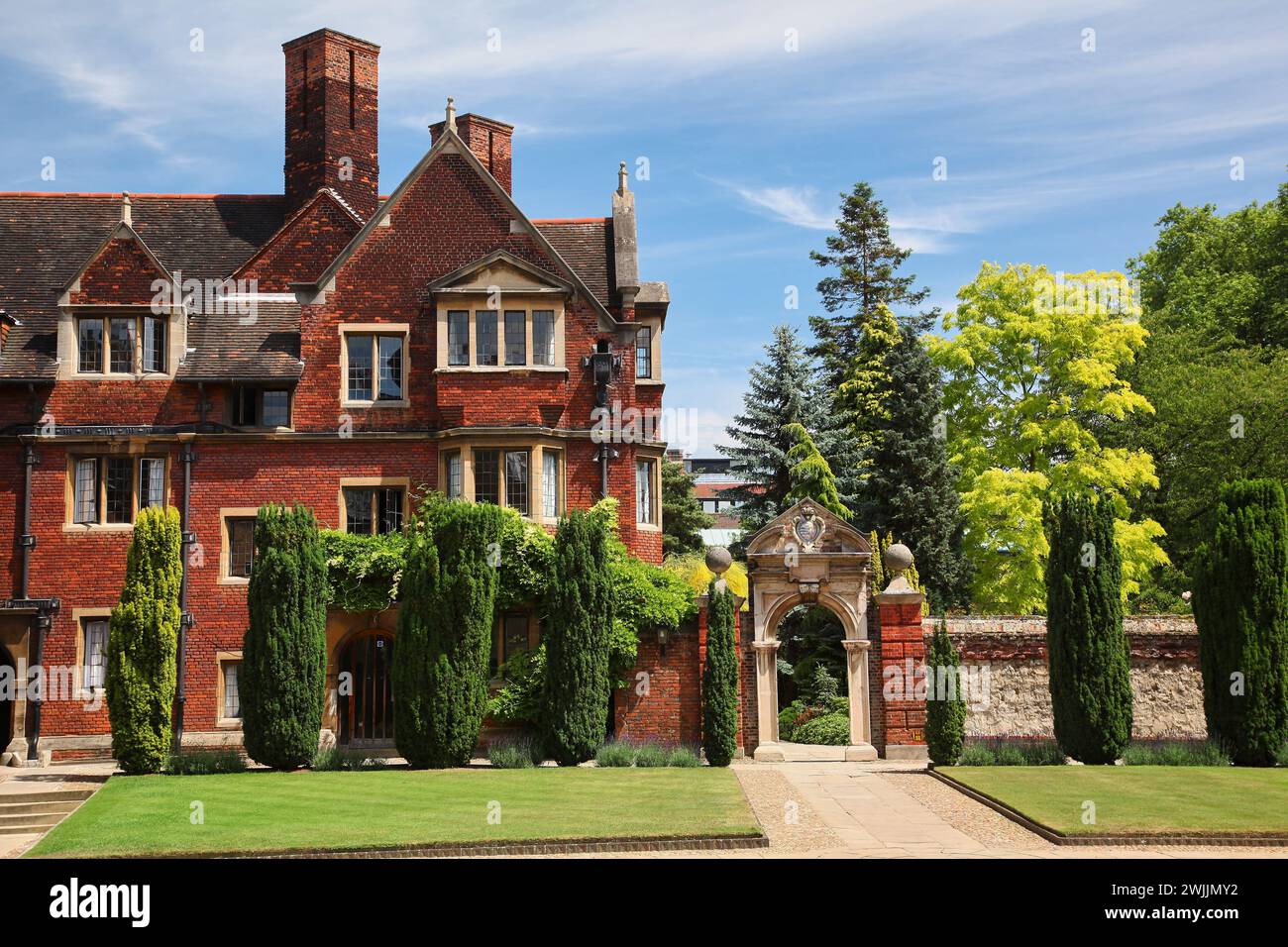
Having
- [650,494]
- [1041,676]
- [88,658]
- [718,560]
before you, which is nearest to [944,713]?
[718,560]

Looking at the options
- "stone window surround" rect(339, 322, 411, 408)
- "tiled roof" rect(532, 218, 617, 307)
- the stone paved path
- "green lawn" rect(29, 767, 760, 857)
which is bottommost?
the stone paved path

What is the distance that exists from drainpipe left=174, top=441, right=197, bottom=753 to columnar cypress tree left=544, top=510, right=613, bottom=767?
27.9 ft

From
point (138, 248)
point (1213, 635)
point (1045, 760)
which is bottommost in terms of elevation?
point (1045, 760)

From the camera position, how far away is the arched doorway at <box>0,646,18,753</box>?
94.7 ft

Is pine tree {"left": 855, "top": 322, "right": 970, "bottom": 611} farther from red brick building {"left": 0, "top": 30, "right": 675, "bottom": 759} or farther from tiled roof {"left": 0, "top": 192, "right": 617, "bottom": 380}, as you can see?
tiled roof {"left": 0, "top": 192, "right": 617, "bottom": 380}

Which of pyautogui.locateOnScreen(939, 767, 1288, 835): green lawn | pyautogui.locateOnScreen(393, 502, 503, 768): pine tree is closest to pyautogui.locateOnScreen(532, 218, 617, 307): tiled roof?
pyautogui.locateOnScreen(393, 502, 503, 768): pine tree

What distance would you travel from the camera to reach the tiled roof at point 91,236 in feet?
104

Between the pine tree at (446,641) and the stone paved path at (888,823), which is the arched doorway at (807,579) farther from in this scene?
the pine tree at (446,641)

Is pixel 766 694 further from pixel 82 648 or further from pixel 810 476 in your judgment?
pixel 82 648

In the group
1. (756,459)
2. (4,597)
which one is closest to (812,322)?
(756,459)

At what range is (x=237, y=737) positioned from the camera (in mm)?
29031

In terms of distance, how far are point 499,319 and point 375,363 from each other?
3.05 meters
